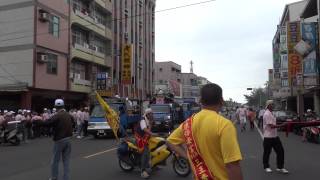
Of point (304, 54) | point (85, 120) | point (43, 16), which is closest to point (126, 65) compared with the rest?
point (43, 16)

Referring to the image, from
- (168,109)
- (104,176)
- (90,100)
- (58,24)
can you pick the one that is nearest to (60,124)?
(104,176)

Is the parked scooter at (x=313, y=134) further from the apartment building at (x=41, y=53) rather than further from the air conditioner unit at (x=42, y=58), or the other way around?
the air conditioner unit at (x=42, y=58)

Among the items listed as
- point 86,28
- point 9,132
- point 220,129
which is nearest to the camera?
point 220,129

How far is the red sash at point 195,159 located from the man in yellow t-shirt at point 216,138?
35 mm

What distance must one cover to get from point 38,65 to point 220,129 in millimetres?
33490

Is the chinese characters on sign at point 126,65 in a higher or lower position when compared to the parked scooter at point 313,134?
higher

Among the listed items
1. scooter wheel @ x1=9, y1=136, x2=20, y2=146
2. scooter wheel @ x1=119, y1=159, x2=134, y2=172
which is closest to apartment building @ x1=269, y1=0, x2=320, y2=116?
scooter wheel @ x1=9, y1=136, x2=20, y2=146

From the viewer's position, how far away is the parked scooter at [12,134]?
77.1ft

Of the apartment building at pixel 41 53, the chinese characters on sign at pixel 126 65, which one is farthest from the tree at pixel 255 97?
the apartment building at pixel 41 53

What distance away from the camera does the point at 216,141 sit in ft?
13.3

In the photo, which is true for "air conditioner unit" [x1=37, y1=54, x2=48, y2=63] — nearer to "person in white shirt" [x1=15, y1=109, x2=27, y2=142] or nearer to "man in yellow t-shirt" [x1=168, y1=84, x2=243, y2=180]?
"person in white shirt" [x1=15, y1=109, x2=27, y2=142]

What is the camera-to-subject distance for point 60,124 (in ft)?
33.9

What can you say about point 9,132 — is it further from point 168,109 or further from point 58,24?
point 58,24

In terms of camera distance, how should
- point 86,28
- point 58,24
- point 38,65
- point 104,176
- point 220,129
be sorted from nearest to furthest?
1. point 220,129
2. point 104,176
3. point 38,65
4. point 58,24
5. point 86,28
